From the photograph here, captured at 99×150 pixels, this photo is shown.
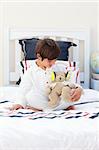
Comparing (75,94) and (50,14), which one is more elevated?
(50,14)

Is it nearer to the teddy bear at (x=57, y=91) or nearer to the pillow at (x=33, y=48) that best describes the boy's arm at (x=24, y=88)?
the teddy bear at (x=57, y=91)

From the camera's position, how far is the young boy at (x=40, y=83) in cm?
202

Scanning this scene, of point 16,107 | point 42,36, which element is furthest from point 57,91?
point 42,36

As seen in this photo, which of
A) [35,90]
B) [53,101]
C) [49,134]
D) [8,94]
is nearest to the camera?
[49,134]

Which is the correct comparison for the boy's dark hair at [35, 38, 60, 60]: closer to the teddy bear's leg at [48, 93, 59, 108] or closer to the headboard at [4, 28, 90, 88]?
the teddy bear's leg at [48, 93, 59, 108]

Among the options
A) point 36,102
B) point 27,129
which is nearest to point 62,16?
point 36,102

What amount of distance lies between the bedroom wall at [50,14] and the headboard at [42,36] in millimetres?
61

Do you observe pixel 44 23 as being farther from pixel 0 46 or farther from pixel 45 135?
pixel 45 135

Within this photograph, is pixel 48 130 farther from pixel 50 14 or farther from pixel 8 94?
pixel 50 14

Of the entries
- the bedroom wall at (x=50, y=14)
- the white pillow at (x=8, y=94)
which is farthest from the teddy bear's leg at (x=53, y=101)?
the bedroom wall at (x=50, y=14)

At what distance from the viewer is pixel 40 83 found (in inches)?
82.4

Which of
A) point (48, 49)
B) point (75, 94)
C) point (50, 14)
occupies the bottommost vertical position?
point (75, 94)

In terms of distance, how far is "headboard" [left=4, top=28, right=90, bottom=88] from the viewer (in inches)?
127

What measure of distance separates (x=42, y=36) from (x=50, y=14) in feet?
0.83
